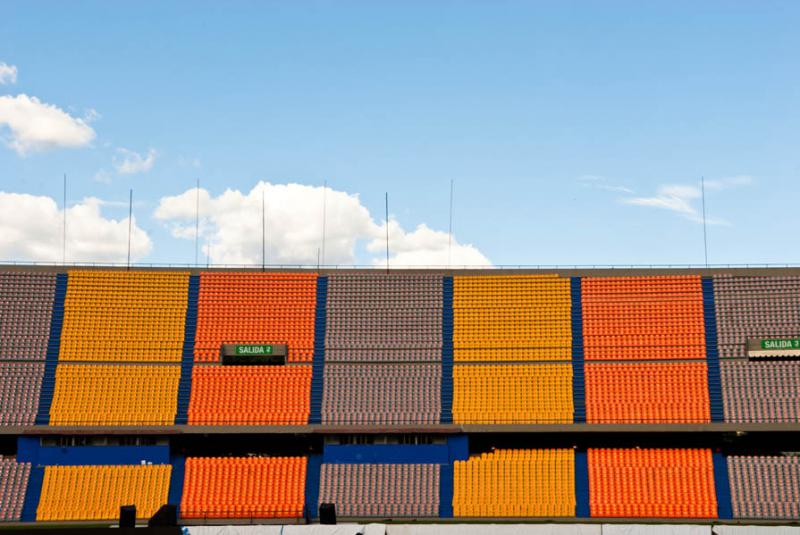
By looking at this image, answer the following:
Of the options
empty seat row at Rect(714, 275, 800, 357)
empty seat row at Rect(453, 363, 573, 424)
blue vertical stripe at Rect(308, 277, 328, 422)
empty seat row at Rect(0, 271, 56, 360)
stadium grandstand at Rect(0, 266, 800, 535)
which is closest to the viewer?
stadium grandstand at Rect(0, 266, 800, 535)

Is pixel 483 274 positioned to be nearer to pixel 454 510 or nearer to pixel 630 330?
pixel 630 330

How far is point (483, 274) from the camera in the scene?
142ft

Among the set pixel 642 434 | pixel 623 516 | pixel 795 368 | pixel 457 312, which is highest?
pixel 457 312

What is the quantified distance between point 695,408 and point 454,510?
1253cm

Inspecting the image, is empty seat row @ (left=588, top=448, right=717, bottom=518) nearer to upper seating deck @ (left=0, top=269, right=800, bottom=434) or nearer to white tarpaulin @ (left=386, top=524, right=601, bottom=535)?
upper seating deck @ (left=0, top=269, right=800, bottom=434)

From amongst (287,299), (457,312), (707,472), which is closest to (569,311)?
(457,312)

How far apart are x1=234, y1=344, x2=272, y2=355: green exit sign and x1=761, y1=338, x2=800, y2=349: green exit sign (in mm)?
24677

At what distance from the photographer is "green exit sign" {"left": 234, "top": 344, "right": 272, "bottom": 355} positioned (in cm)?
4109

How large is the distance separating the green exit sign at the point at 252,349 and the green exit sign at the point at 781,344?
24.7 meters

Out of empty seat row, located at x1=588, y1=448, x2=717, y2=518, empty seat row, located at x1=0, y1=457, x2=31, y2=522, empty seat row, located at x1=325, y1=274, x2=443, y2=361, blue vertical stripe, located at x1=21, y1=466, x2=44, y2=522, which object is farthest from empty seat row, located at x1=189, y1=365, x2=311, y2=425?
empty seat row, located at x1=588, y1=448, x2=717, y2=518

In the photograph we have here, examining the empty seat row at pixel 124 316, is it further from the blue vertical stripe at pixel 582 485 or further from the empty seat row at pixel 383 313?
the blue vertical stripe at pixel 582 485

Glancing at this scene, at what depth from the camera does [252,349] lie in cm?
4125

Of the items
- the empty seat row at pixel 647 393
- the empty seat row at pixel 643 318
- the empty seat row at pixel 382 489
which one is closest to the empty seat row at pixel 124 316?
the empty seat row at pixel 382 489

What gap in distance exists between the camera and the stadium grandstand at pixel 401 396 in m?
37.2
